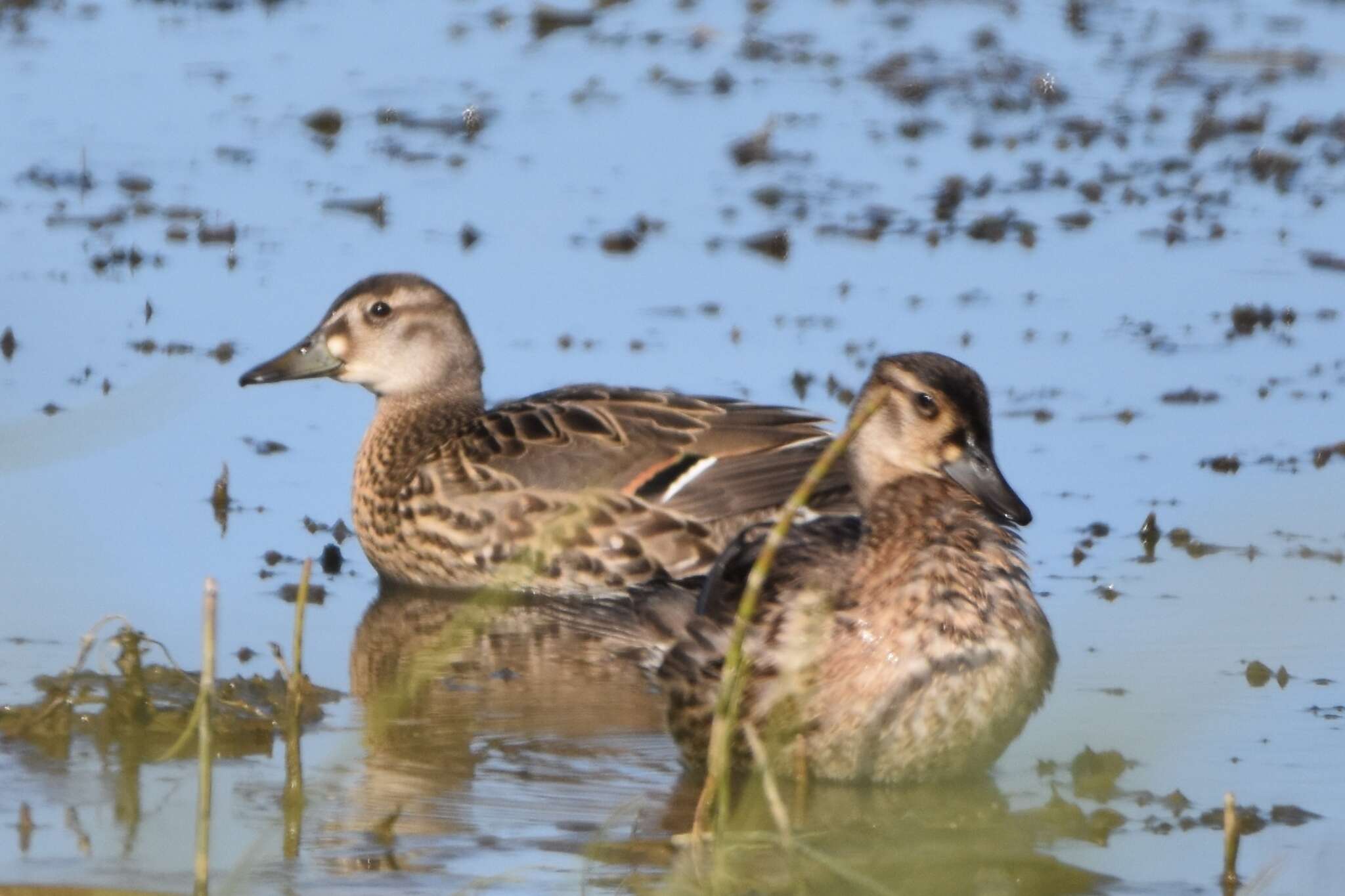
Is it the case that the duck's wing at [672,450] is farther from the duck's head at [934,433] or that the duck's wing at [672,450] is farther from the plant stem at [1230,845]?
the plant stem at [1230,845]

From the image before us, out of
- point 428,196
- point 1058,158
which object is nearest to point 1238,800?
point 428,196

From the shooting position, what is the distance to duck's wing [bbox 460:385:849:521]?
763 cm

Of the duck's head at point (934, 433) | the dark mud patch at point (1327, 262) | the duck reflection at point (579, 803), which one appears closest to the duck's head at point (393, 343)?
the duck reflection at point (579, 803)

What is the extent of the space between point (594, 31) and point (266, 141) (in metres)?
4.16

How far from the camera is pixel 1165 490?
315 inches

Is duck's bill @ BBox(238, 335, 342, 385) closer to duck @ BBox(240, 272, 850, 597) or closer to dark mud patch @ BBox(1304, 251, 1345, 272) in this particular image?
duck @ BBox(240, 272, 850, 597)

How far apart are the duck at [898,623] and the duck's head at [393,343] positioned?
116 inches

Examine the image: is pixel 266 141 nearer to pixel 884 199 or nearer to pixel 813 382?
pixel 884 199

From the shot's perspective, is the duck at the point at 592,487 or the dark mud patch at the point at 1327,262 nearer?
the duck at the point at 592,487

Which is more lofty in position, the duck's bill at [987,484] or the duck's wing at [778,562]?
the duck's bill at [987,484]

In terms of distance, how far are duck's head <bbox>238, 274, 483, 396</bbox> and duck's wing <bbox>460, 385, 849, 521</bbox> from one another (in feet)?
2.73

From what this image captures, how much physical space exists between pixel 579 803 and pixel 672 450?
2620mm

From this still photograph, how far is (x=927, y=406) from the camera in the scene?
5.68m

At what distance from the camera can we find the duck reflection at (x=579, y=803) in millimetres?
4531
